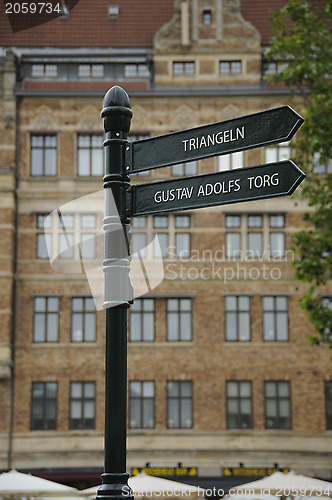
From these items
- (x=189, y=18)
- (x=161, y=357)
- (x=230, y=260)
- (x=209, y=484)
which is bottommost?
(x=209, y=484)

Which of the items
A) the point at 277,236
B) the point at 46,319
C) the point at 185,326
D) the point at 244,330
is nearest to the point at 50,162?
the point at 46,319

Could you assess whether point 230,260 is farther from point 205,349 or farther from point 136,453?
point 136,453

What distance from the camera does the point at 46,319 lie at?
1180 inches

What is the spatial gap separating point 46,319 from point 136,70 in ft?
32.9

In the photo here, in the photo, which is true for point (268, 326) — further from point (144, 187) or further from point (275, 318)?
point (144, 187)

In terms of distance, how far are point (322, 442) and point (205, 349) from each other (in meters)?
5.19

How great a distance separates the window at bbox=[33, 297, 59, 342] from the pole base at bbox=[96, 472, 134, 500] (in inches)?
990

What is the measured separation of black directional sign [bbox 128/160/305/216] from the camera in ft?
16.2

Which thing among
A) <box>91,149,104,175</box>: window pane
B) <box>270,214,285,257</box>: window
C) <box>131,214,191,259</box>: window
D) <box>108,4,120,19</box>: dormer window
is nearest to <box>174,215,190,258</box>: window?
<box>131,214,191,259</box>: window

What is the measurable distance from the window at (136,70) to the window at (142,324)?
874cm

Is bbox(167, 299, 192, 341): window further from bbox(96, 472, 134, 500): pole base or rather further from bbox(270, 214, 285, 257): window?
bbox(96, 472, 134, 500): pole base

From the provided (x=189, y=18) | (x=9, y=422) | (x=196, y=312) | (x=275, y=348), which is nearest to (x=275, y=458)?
(x=275, y=348)

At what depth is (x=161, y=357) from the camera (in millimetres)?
29688

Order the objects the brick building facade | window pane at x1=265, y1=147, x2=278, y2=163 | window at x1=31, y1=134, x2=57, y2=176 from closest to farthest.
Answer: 1. the brick building facade
2. window pane at x1=265, y1=147, x2=278, y2=163
3. window at x1=31, y1=134, x2=57, y2=176
